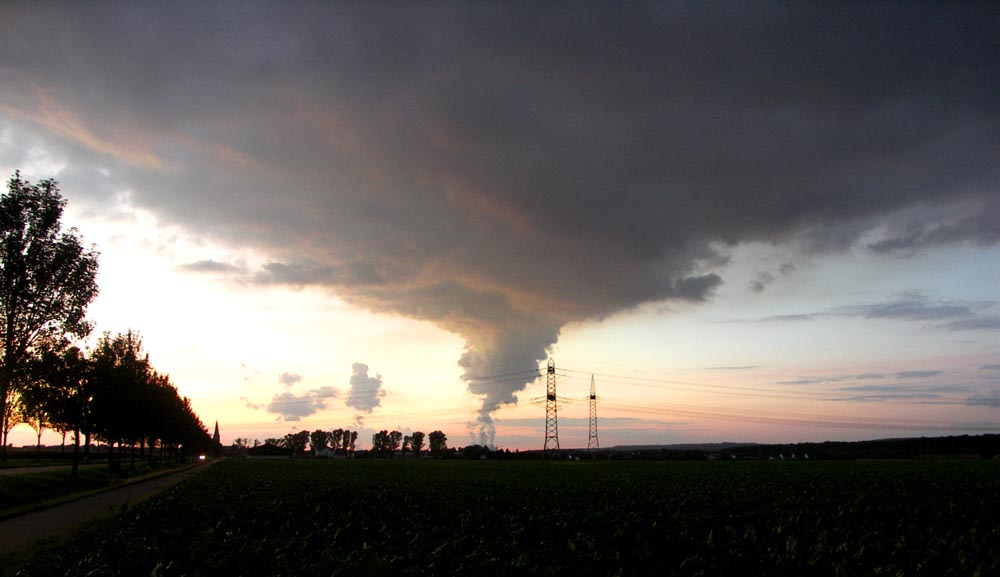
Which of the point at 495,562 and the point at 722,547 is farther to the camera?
the point at 722,547

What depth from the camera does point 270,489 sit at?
33.4m

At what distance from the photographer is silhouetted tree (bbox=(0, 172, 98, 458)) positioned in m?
37.9

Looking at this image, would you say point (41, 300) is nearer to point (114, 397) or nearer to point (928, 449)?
point (114, 397)

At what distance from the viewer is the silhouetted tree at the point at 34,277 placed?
124 ft

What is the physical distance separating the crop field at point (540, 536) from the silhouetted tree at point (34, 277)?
21.1 metres

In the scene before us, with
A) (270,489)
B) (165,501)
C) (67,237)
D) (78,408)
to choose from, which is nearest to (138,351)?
(78,408)

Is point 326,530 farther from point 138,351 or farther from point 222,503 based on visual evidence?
point 138,351

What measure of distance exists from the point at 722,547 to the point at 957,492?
24271mm

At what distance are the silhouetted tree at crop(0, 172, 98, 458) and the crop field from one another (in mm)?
21076

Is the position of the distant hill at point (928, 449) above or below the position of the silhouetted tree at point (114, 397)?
below

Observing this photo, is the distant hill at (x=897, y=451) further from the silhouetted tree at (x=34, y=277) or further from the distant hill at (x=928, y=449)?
the silhouetted tree at (x=34, y=277)

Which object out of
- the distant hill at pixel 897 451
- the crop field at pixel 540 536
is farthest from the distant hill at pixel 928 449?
the crop field at pixel 540 536

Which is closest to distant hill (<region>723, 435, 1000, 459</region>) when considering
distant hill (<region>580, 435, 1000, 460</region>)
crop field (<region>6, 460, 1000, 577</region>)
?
distant hill (<region>580, 435, 1000, 460</region>)

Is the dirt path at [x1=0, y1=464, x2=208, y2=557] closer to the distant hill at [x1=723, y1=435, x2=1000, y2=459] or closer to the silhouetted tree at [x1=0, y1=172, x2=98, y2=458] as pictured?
the silhouetted tree at [x1=0, y1=172, x2=98, y2=458]
